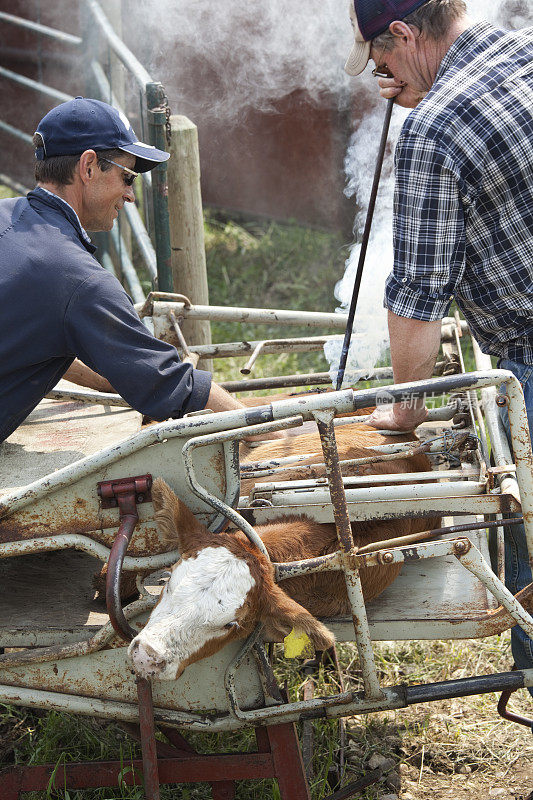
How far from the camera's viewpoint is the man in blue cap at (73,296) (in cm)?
268

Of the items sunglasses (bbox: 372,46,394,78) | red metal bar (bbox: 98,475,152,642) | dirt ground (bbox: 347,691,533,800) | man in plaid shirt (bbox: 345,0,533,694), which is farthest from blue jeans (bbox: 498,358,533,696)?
red metal bar (bbox: 98,475,152,642)

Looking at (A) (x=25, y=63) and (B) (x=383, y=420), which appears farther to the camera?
(A) (x=25, y=63)

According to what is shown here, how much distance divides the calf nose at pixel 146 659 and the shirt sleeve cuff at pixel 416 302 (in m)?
1.22

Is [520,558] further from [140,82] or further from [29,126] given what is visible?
[29,126]

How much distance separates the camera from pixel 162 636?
2.24 m

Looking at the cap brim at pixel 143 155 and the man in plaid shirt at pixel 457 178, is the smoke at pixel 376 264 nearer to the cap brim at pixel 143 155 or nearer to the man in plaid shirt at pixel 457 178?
the man in plaid shirt at pixel 457 178

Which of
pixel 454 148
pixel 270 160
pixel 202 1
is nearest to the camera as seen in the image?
pixel 454 148

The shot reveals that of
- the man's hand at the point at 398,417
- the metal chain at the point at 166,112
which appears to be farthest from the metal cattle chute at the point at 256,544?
the metal chain at the point at 166,112

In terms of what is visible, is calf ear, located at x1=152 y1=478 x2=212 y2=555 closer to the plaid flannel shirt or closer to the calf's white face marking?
the calf's white face marking

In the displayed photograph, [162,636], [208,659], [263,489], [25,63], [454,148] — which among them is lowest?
[208,659]

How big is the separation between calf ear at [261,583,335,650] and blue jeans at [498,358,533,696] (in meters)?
0.80

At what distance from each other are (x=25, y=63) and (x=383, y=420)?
7.54 metres

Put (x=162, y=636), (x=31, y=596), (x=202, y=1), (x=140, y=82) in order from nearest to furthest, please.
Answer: (x=162, y=636) → (x=31, y=596) → (x=140, y=82) → (x=202, y=1)

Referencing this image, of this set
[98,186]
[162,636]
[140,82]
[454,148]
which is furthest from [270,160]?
[162,636]
